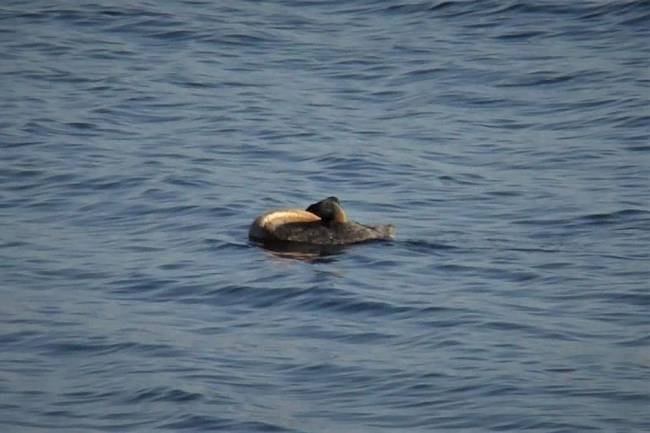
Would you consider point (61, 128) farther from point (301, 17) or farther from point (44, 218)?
point (301, 17)

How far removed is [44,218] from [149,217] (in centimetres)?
99

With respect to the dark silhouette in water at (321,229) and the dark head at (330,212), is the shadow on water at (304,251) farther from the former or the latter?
the dark head at (330,212)

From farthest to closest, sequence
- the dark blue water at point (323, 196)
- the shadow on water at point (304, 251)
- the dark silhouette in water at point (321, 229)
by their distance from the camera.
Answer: the dark silhouette in water at point (321, 229) → the shadow on water at point (304, 251) → the dark blue water at point (323, 196)

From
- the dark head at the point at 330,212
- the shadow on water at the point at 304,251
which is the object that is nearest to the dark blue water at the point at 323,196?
the shadow on water at the point at 304,251

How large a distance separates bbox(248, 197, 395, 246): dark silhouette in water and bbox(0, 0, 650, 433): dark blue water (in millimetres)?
211

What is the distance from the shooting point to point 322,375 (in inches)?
404

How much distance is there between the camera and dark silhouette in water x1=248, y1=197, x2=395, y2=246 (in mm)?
13578

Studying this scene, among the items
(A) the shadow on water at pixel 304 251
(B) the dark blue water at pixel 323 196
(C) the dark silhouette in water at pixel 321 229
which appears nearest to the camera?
(B) the dark blue water at pixel 323 196

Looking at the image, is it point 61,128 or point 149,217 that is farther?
point 61,128

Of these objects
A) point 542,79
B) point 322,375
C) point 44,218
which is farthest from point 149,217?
point 542,79

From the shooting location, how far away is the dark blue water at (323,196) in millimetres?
9945

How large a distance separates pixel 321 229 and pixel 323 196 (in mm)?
2178

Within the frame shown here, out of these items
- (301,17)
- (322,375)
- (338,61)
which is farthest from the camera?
(301,17)

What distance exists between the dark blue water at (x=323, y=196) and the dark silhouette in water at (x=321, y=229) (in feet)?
0.69
